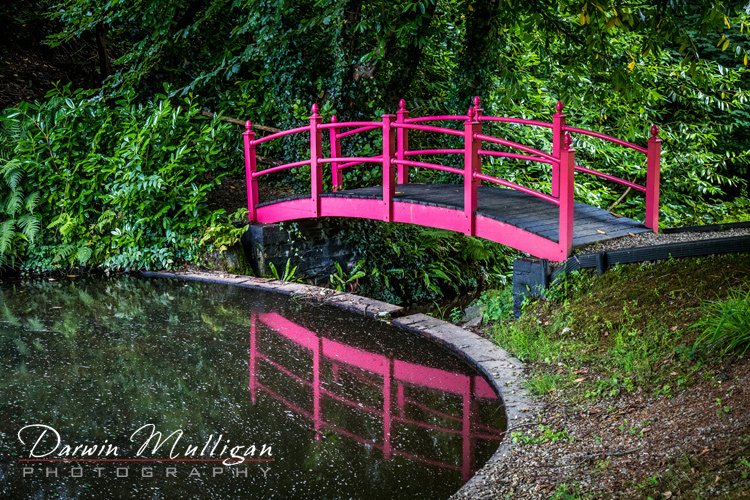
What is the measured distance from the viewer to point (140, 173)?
1052cm

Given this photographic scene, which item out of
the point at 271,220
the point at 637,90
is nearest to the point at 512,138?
the point at 637,90

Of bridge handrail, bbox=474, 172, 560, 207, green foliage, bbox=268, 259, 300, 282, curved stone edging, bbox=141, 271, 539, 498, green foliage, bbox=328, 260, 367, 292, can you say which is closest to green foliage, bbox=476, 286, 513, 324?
curved stone edging, bbox=141, 271, 539, 498

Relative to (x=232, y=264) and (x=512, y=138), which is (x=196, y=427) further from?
(x=512, y=138)

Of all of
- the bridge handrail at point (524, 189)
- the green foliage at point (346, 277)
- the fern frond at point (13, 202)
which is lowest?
the green foliage at point (346, 277)

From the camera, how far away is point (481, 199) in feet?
28.3

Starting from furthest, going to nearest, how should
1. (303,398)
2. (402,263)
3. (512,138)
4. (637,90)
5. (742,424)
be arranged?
1. (512,138)
2. (402,263)
3. (637,90)
4. (303,398)
5. (742,424)

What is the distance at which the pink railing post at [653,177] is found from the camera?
768 centimetres

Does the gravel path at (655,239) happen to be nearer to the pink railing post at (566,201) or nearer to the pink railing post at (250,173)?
the pink railing post at (566,201)

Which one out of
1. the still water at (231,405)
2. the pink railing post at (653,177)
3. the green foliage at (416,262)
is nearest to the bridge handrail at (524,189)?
the pink railing post at (653,177)

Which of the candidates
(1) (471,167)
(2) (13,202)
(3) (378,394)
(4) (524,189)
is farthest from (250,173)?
(3) (378,394)

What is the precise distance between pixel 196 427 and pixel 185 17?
27.7ft

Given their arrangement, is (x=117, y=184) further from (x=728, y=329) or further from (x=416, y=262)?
(x=728, y=329)

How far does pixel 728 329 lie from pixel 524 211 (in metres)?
2.89

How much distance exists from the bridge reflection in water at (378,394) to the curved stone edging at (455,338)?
0.15 metres
